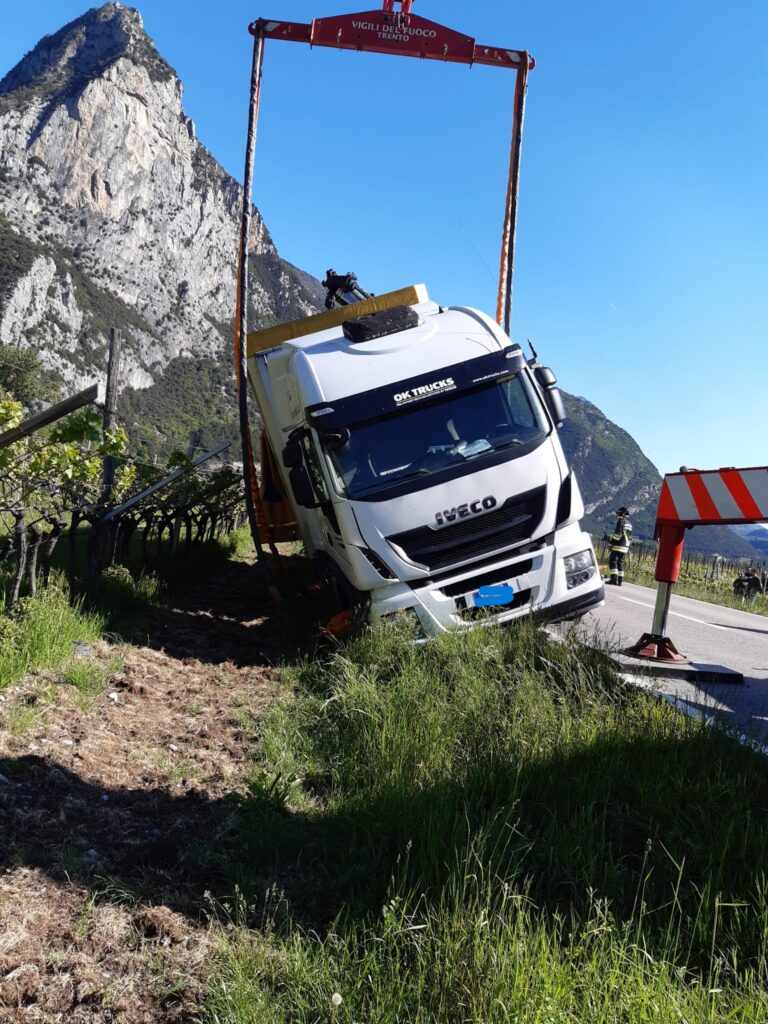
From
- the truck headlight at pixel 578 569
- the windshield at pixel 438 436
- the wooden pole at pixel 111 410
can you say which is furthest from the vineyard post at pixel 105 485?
the truck headlight at pixel 578 569

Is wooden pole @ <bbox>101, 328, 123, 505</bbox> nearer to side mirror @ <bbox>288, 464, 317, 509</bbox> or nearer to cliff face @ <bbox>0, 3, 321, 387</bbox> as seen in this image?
side mirror @ <bbox>288, 464, 317, 509</bbox>

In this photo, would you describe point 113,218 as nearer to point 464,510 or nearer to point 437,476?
A: point 437,476

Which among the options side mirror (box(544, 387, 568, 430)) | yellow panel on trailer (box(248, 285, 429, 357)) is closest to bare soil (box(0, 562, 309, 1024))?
side mirror (box(544, 387, 568, 430))

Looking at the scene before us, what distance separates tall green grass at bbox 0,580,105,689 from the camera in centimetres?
523

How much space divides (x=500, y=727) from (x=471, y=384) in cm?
387

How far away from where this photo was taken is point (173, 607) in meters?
9.34

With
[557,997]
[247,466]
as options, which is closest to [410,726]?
[557,997]

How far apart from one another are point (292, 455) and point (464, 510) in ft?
5.77

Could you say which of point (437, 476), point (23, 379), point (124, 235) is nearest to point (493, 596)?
point (437, 476)

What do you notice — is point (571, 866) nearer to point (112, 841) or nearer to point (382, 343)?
point (112, 841)

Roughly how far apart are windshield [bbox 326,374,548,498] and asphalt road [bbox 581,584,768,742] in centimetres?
199

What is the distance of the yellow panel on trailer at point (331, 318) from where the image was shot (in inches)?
352

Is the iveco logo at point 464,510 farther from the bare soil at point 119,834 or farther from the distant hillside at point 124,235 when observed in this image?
the distant hillside at point 124,235

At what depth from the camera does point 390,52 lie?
9.83 m
